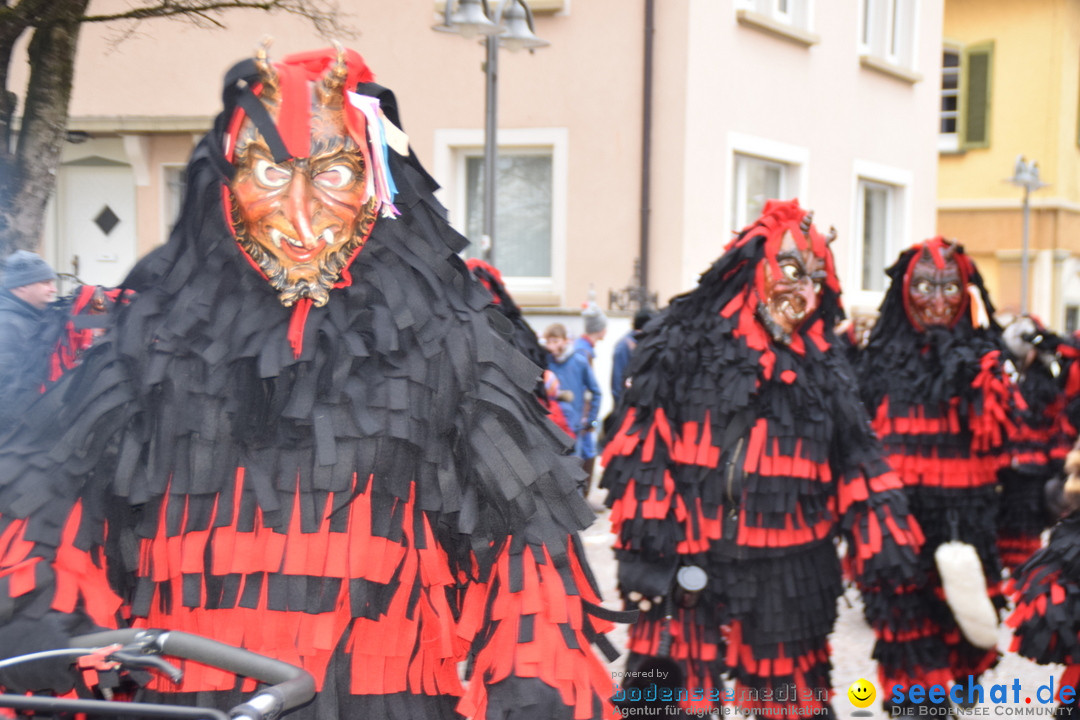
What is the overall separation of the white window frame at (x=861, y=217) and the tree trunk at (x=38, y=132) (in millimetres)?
11068

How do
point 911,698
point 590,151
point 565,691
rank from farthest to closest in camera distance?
point 590,151 → point 911,698 → point 565,691

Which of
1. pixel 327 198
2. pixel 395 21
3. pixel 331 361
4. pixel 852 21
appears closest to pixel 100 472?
pixel 331 361

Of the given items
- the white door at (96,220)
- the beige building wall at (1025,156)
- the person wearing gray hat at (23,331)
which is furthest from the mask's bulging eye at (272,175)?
the beige building wall at (1025,156)

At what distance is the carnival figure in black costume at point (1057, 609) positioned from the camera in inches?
131

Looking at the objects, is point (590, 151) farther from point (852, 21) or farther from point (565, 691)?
point (565, 691)

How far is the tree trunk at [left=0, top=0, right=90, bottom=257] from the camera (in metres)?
4.54

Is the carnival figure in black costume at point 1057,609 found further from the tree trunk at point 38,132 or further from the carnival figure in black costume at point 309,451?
the tree trunk at point 38,132

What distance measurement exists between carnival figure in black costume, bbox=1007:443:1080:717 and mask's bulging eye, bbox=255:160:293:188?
2.60 m

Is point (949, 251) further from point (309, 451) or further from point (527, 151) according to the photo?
point (527, 151)

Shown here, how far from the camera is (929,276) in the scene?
541 cm

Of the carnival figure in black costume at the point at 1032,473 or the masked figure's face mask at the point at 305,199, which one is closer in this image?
the masked figure's face mask at the point at 305,199

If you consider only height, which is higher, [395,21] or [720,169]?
[395,21]

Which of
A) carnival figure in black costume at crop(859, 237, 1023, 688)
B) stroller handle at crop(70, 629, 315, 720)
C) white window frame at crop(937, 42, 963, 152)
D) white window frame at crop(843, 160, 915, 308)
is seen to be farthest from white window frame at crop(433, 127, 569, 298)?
white window frame at crop(937, 42, 963, 152)

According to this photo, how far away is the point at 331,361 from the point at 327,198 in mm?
312
